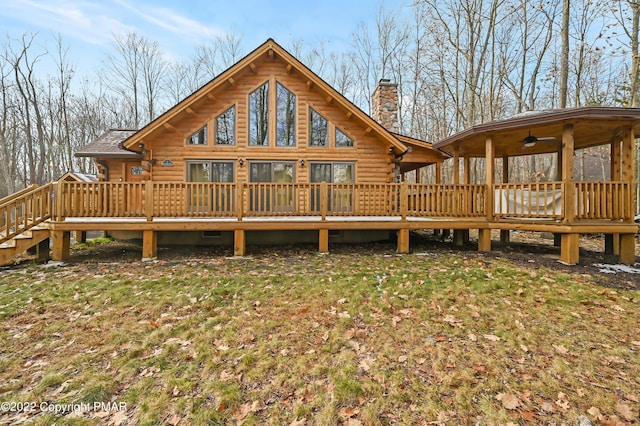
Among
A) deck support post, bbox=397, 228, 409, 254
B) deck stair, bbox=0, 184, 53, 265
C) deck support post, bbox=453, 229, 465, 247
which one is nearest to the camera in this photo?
deck stair, bbox=0, 184, 53, 265

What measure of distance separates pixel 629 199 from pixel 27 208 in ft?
50.1

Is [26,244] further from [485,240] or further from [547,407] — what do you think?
[485,240]

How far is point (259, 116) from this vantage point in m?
10.7

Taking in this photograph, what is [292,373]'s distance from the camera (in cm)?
337

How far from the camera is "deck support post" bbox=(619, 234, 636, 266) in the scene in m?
7.34

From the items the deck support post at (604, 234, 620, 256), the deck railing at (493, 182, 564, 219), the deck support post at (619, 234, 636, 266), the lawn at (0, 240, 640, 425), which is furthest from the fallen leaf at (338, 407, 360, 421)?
the deck support post at (604, 234, 620, 256)

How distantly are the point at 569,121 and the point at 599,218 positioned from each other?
2.51 meters

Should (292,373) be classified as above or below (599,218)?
below

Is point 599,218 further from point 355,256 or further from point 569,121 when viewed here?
point 355,256

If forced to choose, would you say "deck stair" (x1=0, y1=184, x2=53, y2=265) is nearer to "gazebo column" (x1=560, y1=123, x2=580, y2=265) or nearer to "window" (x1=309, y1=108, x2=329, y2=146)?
"window" (x1=309, y1=108, x2=329, y2=146)

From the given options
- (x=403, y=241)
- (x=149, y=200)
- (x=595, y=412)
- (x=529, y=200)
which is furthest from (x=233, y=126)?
(x=595, y=412)

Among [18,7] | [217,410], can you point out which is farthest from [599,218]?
[18,7]

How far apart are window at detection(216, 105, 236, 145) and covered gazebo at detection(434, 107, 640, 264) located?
299 inches

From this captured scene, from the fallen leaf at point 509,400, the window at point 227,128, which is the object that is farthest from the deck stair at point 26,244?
the fallen leaf at point 509,400
